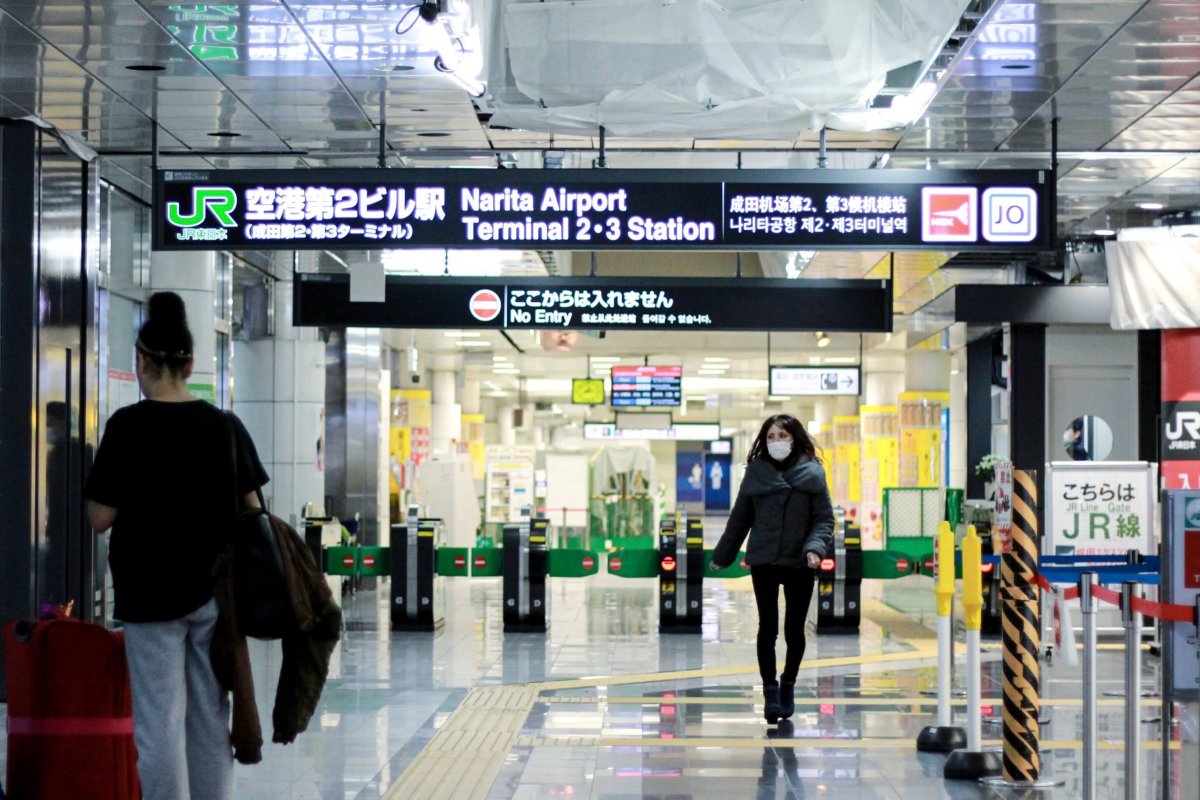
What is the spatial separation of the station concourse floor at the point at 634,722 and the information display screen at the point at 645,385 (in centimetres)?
1193

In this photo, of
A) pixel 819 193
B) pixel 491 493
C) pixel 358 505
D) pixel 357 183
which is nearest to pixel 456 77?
pixel 357 183

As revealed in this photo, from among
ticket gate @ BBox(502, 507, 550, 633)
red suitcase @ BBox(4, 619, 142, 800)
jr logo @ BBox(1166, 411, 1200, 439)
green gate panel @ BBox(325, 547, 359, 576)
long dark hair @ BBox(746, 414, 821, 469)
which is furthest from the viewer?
green gate panel @ BBox(325, 547, 359, 576)

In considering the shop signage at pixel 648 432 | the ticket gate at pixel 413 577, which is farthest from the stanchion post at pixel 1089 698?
the shop signage at pixel 648 432

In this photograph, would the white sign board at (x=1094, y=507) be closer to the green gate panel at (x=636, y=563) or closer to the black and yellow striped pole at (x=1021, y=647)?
the black and yellow striped pole at (x=1021, y=647)

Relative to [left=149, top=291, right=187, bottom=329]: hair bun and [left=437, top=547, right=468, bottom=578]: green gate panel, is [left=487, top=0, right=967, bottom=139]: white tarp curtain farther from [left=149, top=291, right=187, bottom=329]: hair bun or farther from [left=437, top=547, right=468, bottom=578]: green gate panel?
[left=437, top=547, right=468, bottom=578]: green gate panel

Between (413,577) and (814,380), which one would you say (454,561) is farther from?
(814,380)

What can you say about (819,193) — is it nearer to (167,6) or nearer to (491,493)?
(167,6)

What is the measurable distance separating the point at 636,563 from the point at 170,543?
33.0ft

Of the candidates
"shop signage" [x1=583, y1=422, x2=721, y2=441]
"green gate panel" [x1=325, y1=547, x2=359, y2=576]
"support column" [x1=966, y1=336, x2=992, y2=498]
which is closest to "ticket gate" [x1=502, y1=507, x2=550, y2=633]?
"green gate panel" [x1=325, y1=547, x2=359, y2=576]

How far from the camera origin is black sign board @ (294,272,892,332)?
10.8m

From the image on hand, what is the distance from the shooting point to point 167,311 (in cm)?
426

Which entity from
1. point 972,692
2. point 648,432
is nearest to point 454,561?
point 972,692

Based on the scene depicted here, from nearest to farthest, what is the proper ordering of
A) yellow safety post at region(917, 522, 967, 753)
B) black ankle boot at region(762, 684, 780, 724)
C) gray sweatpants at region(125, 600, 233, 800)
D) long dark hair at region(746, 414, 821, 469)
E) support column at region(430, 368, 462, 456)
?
1. gray sweatpants at region(125, 600, 233, 800)
2. yellow safety post at region(917, 522, 967, 753)
3. black ankle boot at region(762, 684, 780, 724)
4. long dark hair at region(746, 414, 821, 469)
5. support column at region(430, 368, 462, 456)

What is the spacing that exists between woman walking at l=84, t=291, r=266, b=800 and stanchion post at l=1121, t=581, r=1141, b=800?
3.20 metres
